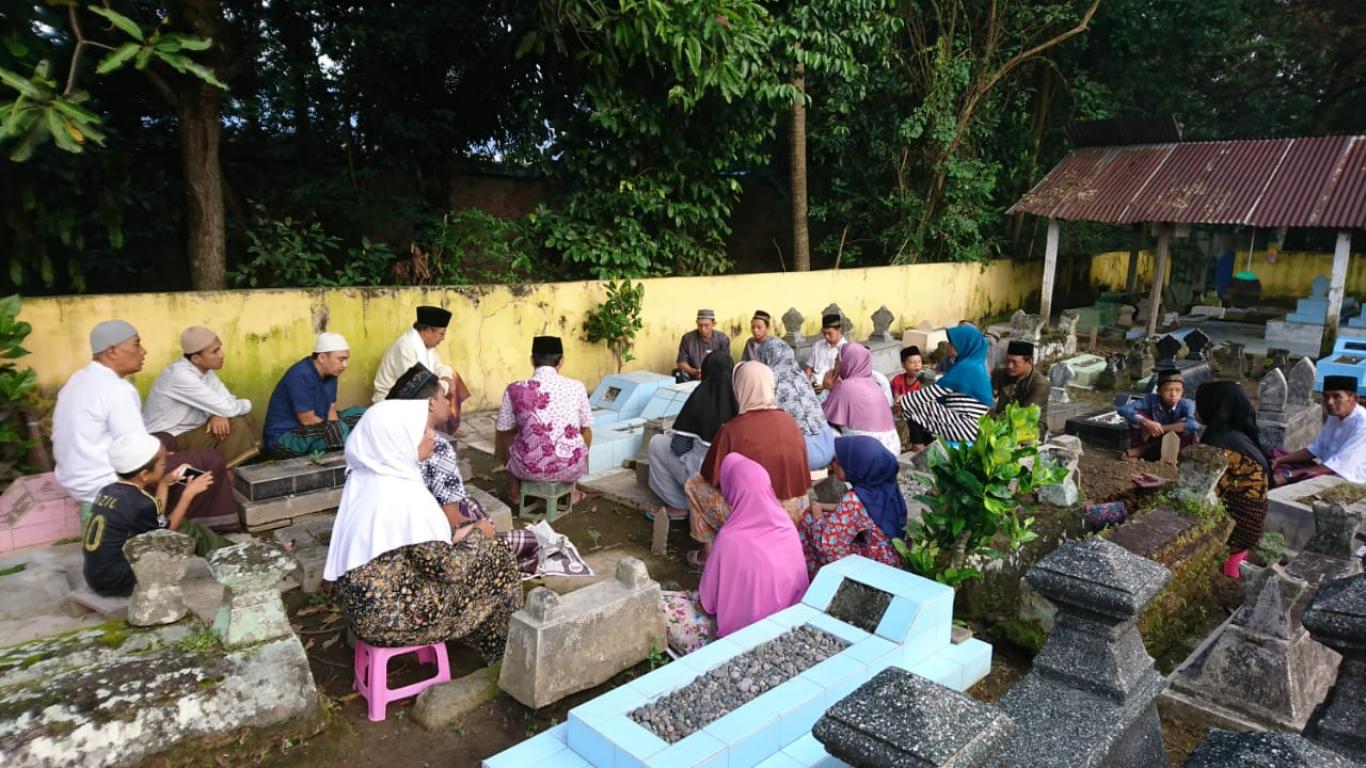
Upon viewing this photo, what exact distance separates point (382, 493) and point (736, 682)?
1.72m

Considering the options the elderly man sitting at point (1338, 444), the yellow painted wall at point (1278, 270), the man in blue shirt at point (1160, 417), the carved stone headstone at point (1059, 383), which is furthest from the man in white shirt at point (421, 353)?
the yellow painted wall at point (1278, 270)

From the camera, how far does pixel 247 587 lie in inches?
130

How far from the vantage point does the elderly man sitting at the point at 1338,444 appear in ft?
20.6

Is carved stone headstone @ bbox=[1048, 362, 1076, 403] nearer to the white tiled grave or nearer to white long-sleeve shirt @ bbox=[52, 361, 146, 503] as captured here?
the white tiled grave

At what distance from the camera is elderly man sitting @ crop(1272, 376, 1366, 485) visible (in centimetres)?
629

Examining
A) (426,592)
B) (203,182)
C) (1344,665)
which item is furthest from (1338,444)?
(203,182)

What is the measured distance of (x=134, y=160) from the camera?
938 cm

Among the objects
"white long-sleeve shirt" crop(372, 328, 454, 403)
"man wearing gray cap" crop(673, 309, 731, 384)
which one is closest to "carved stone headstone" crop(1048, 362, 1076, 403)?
"man wearing gray cap" crop(673, 309, 731, 384)

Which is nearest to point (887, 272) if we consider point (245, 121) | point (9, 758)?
point (245, 121)

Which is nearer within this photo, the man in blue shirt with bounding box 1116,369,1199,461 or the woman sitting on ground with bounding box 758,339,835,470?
the woman sitting on ground with bounding box 758,339,835,470

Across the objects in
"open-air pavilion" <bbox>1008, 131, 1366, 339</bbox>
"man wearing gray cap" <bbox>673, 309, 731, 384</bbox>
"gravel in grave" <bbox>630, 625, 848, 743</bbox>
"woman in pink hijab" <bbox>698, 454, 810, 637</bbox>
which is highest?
"open-air pavilion" <bbox>1008, 131, 1366, 339</bbox>

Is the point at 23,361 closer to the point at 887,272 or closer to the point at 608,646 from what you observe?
the point at 608,646

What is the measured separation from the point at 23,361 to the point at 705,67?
7.05 metres

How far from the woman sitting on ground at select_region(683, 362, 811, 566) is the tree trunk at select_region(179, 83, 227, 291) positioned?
570 cm
